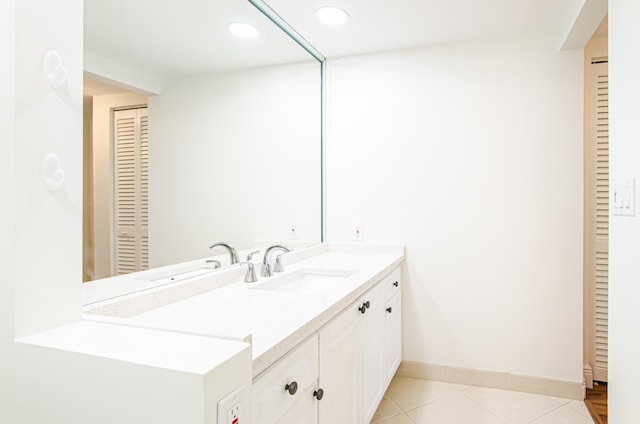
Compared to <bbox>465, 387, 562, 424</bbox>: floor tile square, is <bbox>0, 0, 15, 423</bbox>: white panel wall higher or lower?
higher

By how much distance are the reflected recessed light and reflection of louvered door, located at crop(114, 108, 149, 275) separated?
0.82 m

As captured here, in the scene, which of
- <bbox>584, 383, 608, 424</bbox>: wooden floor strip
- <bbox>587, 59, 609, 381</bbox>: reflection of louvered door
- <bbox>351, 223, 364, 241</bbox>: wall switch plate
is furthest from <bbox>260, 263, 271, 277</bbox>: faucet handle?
<bbox>587, 59, 609, 381</bbox>: reflection of louvered door

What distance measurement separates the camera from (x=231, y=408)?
0.76 m

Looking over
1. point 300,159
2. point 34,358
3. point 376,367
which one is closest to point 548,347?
point 376,367

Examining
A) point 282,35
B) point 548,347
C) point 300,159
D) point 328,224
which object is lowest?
point 548,347

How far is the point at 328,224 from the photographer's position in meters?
2.90

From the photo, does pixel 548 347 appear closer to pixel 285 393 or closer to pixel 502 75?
pixel 502 75

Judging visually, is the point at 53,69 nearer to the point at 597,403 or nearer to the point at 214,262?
the point at 214,262

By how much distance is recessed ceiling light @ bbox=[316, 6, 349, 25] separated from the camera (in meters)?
2.18

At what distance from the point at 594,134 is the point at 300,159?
188cm

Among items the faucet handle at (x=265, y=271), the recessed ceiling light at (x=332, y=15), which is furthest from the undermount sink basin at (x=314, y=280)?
the recessed ceiling light at (x=332, y=15)

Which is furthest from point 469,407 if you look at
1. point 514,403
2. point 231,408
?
point 231,408

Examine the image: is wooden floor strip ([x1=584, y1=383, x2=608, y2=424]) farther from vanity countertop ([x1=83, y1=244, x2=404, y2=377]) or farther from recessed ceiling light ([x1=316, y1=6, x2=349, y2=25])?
recessed ceiling light ([x1=316, y1=6, x2=349, y2=25])

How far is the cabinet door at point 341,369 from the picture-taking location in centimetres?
140
